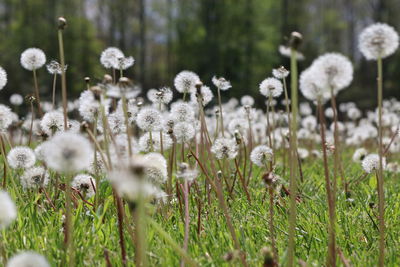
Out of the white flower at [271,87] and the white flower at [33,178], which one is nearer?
the white flower at [33,178]

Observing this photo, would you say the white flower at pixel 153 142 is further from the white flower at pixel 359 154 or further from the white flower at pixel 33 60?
the white flower at pixel 359 154

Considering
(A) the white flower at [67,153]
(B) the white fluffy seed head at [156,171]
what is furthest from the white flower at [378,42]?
(A) the white flower at [67,153]

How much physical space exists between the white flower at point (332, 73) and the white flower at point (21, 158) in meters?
1.50

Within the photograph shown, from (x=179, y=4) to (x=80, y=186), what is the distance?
28.0m

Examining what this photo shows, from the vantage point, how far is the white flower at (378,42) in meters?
1.36

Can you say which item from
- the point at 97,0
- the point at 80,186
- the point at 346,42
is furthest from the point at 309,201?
the point at 346,42

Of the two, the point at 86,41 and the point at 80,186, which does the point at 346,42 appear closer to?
the point at 86,41

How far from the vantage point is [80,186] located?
7.45 feet

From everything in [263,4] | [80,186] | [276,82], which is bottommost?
[80,186]

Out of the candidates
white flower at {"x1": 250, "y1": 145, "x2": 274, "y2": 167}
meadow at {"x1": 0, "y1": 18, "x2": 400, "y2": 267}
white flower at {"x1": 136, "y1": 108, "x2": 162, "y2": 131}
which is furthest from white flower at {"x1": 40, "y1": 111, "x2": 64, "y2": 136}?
white flower at {"x1": 250, "y1": 145, "x2": 274, "y2": 167}

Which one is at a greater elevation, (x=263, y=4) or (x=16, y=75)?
(x=263, y=4)

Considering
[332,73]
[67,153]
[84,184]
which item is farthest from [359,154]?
[67,153]

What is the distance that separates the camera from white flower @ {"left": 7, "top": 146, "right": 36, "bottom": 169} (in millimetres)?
2203

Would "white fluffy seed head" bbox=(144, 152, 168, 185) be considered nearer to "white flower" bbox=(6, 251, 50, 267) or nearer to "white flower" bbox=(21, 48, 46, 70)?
"white flower" bbox=(6, 251, 50, 267)
